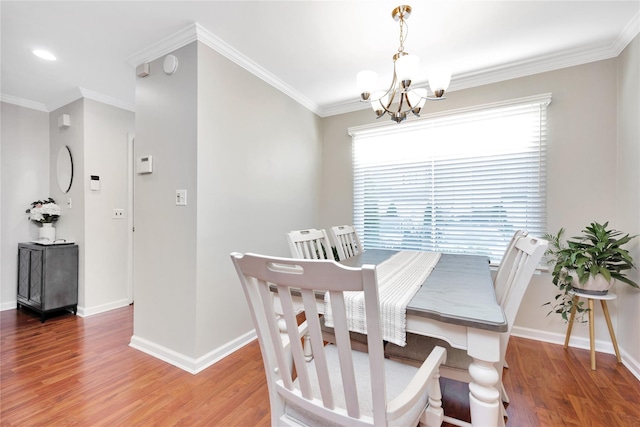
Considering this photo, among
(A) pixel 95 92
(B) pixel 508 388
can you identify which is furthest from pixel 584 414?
(A) pixel 95 92

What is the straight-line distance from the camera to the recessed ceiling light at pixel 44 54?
7.36 ft

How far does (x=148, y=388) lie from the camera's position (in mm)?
1769

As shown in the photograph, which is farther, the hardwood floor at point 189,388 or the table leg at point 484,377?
the hardwood floor at point 189,388

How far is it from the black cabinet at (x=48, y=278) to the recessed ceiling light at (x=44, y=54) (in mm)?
1789

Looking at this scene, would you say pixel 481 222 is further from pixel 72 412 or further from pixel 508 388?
pixel 72 412

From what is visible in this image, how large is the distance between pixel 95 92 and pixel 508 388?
452 centimetres

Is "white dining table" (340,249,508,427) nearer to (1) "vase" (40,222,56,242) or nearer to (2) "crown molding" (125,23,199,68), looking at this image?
(2) "crown molding" (125,23,199,68)

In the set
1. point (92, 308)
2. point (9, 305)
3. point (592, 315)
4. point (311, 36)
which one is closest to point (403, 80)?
point (311, 36)

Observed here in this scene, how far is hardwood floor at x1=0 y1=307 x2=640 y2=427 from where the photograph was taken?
151cm

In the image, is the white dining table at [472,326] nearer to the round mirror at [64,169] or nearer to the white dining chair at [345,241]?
the white dining chair at [345,241]

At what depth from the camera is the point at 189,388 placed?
178cm

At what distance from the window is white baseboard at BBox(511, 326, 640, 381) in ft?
2.29

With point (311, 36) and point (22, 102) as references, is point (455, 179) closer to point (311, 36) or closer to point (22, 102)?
point (311, 36)

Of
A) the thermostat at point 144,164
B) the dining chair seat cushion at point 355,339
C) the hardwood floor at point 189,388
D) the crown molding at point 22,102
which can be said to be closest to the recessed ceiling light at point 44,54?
the thermostat at point 144,164
